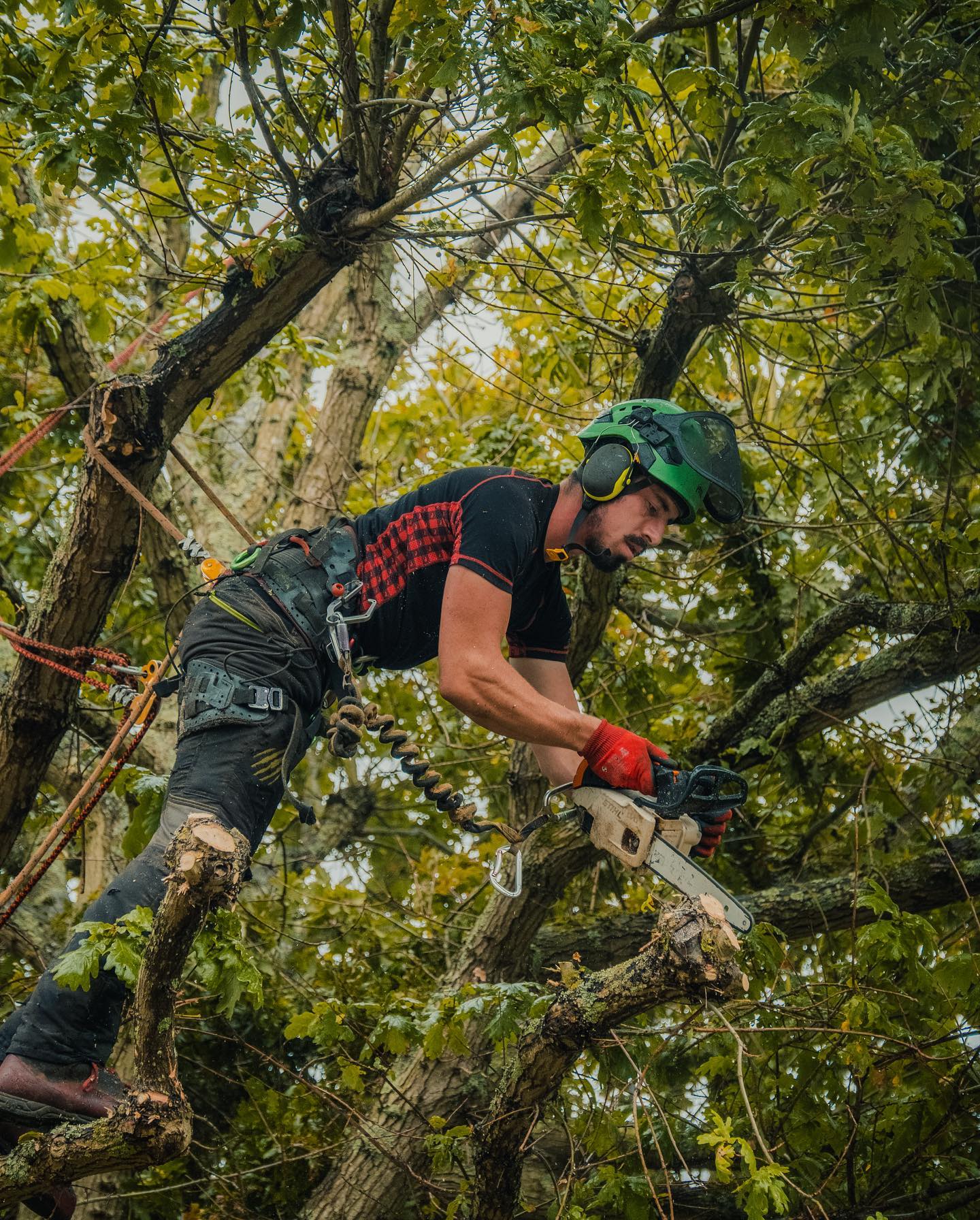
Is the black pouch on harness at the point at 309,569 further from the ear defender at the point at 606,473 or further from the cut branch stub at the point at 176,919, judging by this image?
the cut branch stub at the point at 176,919

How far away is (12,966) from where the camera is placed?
5.61m

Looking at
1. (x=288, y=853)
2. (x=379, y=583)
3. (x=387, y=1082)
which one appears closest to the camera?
(x=379, y=583)

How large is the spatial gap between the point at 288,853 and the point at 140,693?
3.50m

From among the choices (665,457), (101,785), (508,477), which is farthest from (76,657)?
(665,457)

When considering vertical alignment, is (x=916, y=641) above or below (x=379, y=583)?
above

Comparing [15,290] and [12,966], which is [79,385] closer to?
[15,290]

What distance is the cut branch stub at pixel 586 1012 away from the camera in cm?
243

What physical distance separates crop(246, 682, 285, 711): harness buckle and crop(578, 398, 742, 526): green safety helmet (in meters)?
1.01

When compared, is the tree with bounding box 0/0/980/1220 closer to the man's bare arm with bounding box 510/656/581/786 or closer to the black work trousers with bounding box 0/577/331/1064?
the black work trousers with bounding box 0/577/331/1064

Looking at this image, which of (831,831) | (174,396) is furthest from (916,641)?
(174,396)

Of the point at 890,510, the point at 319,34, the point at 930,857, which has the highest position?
the point at 890,510

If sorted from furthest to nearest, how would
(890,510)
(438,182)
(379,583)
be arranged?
1. (890,510)
2. (438,182)
3. (379,583)

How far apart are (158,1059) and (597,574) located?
2687 millimetres

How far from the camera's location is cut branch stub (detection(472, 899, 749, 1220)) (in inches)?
95.5
